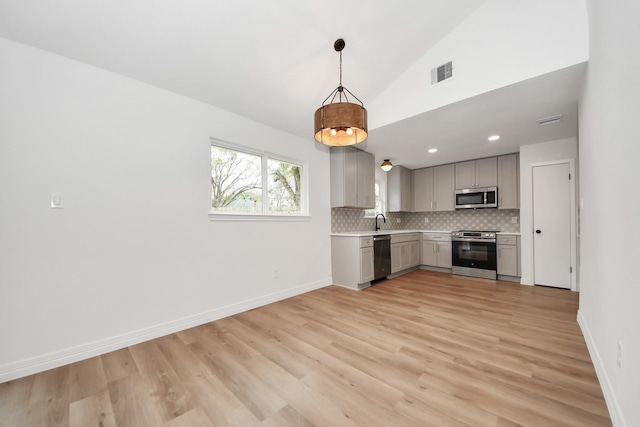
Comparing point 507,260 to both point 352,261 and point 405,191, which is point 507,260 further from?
point 352,261

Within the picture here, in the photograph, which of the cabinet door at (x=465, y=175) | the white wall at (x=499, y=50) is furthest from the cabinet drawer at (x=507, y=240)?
the white wall at (x=499, y=50)

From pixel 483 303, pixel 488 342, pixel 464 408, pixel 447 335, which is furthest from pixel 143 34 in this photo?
pixel 483 303

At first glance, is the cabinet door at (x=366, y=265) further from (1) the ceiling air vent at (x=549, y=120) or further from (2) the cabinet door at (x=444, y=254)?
(1) the ceiling air vent at (x=549, y=120)

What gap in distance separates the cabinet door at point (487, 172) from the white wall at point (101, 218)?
4787 mm

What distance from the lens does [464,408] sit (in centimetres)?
149

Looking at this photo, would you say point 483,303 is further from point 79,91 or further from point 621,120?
point 79,91

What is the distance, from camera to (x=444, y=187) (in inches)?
223

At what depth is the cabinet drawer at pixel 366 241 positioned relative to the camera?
416 centimetres

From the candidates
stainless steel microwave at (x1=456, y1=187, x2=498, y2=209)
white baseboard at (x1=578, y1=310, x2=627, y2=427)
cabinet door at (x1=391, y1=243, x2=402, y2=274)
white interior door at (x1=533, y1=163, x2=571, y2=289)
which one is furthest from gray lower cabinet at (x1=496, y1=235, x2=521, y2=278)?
white baseboard at (x1=578, y1=310, x2=627, y2=427)

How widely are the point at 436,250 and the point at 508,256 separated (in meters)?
1.29

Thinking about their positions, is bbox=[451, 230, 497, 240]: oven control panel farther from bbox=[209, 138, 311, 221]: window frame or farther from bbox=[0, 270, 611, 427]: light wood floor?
bbox=[209, 138, 311, 221]: window frame

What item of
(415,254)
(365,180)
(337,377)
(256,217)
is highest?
(365,180)

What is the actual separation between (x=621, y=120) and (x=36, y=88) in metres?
4.01

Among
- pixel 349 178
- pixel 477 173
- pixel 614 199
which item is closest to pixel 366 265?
pixel 349 178
